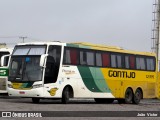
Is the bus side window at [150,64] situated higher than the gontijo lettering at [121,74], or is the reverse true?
the bus side window at [150,64]

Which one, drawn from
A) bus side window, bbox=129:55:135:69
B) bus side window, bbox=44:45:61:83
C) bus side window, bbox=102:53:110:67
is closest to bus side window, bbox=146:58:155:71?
bus side window, bbox=129:55:135:69

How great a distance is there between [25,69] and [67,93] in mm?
2485

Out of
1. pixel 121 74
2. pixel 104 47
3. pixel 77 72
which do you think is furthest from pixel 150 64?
pixel 77 72

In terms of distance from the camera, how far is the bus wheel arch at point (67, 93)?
2570 centimetres

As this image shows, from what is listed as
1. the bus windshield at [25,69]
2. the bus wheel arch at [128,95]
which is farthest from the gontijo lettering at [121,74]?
the bus windshield at [25,69]

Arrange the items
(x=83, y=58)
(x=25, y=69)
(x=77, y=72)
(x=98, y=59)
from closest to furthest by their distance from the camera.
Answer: (x=25, y=69)
(x=77, y=72)
(x=83, y=58)
(x=98, y=59)

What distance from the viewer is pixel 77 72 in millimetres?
26531

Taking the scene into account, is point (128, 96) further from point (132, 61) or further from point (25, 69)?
point (25, 69)

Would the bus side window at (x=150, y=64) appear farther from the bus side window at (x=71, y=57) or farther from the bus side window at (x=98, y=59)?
the bus side window at (x=71, y=57)

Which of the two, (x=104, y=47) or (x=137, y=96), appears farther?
(x=137, y=96)

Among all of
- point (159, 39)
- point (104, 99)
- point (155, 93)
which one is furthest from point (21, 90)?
point (159, 39)

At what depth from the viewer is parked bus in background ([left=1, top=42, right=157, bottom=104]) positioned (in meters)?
25.0

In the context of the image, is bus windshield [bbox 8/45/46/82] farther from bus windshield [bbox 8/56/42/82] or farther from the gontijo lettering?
the gontijo lettering

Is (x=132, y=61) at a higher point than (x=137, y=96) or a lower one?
higher
